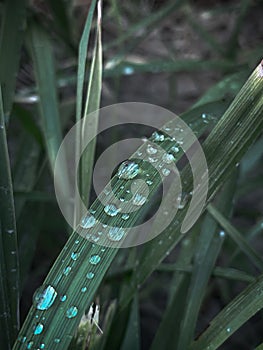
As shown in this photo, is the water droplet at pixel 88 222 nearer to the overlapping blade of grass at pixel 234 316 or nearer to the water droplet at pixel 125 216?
the water droplet at pixel 125 216

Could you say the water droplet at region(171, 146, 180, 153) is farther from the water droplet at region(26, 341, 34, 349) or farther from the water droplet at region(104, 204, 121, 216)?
the water droplet at region(26, 341, 34, 349)

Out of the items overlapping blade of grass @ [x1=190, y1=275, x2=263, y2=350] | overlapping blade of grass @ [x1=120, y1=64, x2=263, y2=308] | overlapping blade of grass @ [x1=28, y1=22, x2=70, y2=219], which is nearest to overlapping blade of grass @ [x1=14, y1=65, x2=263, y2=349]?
overlapping blade of grass @ [x1=120, y1=64, x2=263, y2=308]

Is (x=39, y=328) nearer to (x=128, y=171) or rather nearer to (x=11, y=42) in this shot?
Result: (x=128, y=171)

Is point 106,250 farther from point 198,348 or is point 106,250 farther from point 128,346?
point 128,346

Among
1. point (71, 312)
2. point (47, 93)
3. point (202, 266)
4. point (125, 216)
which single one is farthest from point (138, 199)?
point (47, 93)

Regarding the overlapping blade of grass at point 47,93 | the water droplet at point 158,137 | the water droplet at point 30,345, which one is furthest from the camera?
the overlapping blade of grass at point 47,93

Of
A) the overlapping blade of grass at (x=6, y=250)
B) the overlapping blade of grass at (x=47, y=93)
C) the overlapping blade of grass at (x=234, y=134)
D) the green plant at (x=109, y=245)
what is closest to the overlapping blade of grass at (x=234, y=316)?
the green plant at (x=109, y=245)
